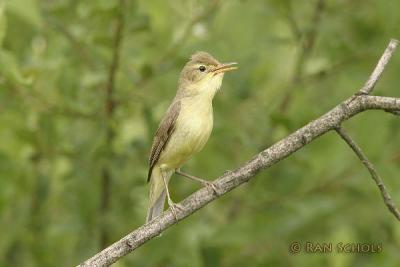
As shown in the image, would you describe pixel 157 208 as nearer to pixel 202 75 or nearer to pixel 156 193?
pixel 156 193

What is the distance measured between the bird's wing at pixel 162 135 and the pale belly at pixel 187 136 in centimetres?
4

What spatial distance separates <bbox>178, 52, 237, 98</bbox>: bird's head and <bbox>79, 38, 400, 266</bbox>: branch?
5.60ft

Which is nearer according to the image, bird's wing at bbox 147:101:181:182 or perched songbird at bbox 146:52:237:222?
perched songbird at bbox 146:52:237:222

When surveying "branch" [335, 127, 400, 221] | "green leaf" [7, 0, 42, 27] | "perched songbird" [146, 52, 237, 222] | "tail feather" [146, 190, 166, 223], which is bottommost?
"branch" [335, 127, 400, 221]

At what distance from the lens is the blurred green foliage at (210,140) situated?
21.1ft

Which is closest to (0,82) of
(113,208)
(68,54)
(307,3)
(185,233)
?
(68,54)

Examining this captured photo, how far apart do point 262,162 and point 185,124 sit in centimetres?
151

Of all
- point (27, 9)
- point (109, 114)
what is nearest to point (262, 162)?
point (109, 114)

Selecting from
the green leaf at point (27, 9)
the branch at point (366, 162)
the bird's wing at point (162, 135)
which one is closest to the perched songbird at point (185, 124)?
the bird's wing at point (162, 135)

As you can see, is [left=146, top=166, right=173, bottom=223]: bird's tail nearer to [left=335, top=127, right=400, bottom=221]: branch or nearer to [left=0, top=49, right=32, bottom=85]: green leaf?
[left=0, top=49, right=32, bottom=85]: green leaf

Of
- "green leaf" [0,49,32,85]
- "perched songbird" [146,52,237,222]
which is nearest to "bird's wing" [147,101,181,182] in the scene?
"perched songbird" [146,52,237,222]

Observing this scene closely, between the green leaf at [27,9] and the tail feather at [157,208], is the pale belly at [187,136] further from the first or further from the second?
the green leaf at [27,9]

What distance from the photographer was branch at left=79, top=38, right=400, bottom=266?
14.0 ft

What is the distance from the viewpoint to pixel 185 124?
19.2 ft
